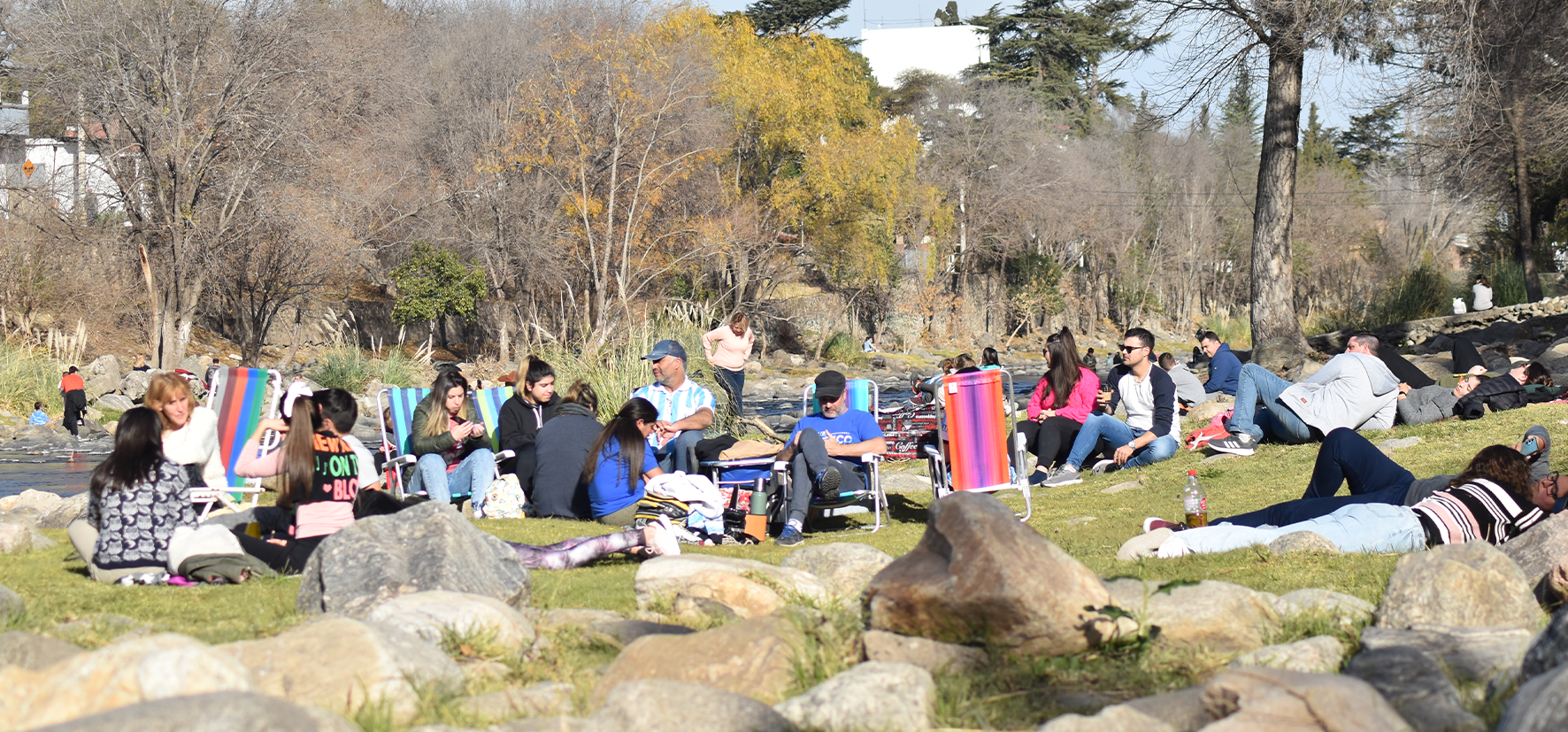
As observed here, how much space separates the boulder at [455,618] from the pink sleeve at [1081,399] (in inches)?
262

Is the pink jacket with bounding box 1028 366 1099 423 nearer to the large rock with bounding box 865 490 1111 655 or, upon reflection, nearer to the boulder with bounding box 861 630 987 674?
the large rock with bounding box 865 490 1111 655

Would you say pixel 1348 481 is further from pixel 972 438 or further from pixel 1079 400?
pixel 1079 400

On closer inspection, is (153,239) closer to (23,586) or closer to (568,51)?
(568,51)

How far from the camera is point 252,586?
497cm

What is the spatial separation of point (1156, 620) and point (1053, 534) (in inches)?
119

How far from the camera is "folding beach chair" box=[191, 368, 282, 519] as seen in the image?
25.6ft

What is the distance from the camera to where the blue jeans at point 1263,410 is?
30.3ft

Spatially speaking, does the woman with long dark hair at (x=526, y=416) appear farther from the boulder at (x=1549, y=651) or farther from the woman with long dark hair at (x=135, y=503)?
the boulder at (x=1549, y=651)

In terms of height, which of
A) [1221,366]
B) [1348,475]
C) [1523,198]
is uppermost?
[1523,198]

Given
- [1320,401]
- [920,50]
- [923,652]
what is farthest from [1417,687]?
[920,50]

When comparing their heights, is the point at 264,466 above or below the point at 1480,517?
above

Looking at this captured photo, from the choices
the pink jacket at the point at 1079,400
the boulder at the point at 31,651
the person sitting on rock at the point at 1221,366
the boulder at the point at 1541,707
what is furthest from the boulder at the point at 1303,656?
the person sitting on rock at the point at 1221,366

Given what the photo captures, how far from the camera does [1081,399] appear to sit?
9.79 meters

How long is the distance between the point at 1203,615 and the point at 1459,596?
825 mm
